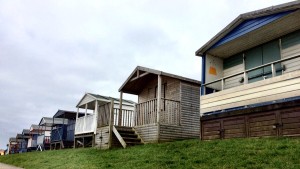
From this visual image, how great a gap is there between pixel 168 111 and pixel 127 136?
99.7 inches

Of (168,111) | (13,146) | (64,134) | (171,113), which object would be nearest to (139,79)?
(168,111)

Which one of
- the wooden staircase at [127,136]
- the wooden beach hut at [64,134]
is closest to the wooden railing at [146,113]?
the wooden staircase at [127,136]

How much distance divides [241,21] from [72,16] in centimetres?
1362

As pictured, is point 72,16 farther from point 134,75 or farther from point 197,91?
point 197,91

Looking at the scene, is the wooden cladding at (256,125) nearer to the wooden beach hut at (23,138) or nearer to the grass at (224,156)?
the grass at (224,156)

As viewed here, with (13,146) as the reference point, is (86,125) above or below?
above

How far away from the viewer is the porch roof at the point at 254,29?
10156 millimetres

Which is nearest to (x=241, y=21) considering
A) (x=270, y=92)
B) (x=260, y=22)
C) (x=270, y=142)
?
(x=260, y=22)

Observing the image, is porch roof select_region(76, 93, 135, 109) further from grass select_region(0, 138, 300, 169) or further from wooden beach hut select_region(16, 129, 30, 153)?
wooden beach hut select_region(16, 129, 30, 153)

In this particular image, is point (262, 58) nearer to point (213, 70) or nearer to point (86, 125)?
point (213, 70)

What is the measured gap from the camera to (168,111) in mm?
15633

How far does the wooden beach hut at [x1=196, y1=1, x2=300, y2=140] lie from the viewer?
29.8ft

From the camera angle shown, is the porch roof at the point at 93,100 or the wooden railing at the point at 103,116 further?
the porch roof at the point at 93,100

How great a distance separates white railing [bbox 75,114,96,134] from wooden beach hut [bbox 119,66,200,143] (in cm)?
765
